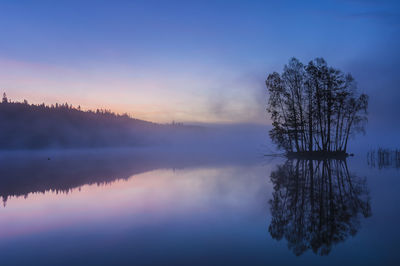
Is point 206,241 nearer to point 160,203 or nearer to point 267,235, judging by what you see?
point 267,235

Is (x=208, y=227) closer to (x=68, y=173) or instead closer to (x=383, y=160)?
(x=68, y=173)

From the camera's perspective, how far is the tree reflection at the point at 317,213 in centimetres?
839

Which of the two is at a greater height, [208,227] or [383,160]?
[383,160]

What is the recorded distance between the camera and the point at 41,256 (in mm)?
7816

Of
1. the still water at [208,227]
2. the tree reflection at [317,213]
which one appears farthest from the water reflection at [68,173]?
the tree reflection at [317,213]

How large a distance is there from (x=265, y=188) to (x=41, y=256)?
579 inches

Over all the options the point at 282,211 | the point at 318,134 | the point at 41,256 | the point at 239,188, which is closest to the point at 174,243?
the point at 41,256

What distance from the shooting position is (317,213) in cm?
1120

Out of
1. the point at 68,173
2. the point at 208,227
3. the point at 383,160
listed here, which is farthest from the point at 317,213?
the point at 383,160

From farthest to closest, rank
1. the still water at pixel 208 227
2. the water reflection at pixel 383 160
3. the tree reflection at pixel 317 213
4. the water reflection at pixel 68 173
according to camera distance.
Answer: the water reflection at pixel 383 160 < the water reflection at pixel 68 173 < the tree reflection at pixel 317 213 < the still water at pixel 208 227

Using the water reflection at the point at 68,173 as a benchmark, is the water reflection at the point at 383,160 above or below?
above

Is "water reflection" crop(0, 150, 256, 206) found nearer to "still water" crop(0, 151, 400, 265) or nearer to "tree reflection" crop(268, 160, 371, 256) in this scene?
"still water" crop(0, 151, 400, 265)

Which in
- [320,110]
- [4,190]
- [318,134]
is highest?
[320,110]

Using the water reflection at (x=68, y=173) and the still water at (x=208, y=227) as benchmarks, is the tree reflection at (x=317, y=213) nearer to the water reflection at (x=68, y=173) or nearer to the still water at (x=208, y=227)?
the still water at (x=208, y=227)
